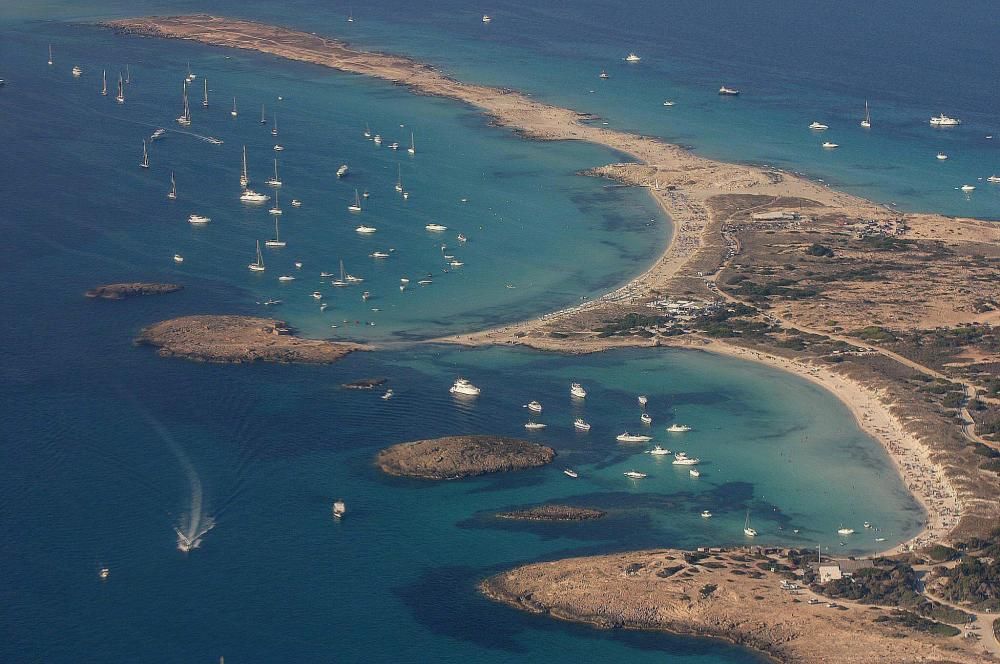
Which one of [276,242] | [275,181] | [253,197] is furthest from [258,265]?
[275,181]

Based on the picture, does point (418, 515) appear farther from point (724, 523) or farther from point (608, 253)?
point (608, 253)

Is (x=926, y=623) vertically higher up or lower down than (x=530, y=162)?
lower down

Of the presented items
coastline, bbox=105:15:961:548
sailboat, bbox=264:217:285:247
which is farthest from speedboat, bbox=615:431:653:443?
sailboat, bbox=264:217:285:247

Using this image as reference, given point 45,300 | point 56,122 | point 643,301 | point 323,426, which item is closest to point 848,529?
point 323,426

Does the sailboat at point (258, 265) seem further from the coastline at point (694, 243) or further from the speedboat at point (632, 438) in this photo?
the speedboat at point (632, 438)

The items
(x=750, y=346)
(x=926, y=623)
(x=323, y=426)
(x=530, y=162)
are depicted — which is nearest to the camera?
(x=926, y=623)

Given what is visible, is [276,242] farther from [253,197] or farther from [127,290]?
[127,290]

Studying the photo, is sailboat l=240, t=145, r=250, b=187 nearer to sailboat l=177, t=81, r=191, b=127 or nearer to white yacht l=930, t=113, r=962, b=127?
sailboat l=177, t=81, r=191, b=127
